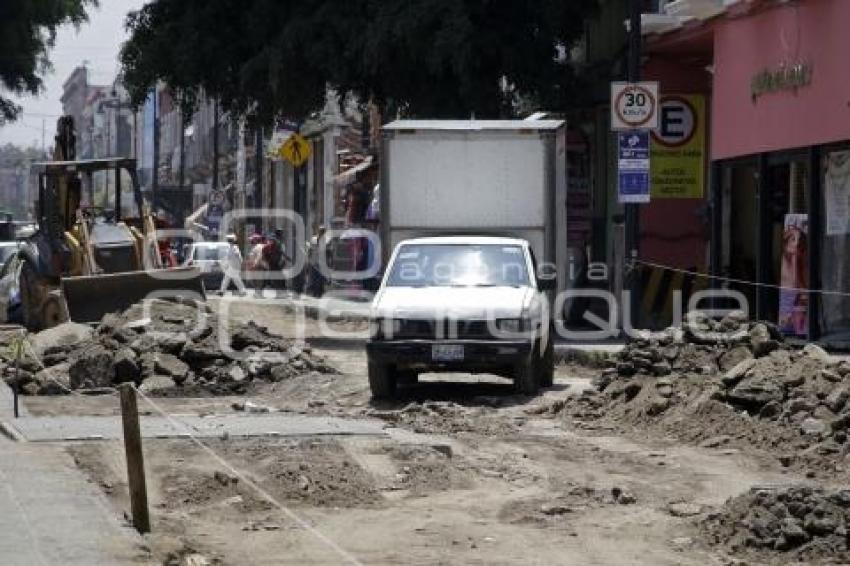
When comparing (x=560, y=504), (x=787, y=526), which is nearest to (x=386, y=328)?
(x=560, y=504)

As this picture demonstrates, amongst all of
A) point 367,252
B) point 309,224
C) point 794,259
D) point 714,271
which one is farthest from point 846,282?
point 309,224

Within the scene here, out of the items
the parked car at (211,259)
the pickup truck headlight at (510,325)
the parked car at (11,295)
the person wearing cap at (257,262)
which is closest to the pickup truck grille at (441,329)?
the pickup truck headlight at (510,325)

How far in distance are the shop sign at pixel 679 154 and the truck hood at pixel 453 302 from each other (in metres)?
12.0

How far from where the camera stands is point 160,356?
67.0 ft

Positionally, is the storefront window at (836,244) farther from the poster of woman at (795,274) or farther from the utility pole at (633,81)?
the utility pole at (633,81)

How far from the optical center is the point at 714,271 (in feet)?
94.7

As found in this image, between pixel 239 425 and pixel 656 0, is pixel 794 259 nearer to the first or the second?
pixel 656 0

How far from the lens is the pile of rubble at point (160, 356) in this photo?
19766 millimetres

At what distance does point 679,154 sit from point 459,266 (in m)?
12.2

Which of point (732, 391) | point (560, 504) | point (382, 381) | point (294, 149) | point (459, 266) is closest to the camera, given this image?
point (560, 504)

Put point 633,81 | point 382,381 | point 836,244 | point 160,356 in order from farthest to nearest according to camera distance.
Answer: point 633,81 < point 836,244 < point 160,356 < point 382,381

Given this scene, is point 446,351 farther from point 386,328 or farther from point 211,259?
point 211,259

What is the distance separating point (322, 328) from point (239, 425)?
1835 cm

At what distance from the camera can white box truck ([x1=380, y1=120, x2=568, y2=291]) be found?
23547 millimetres
